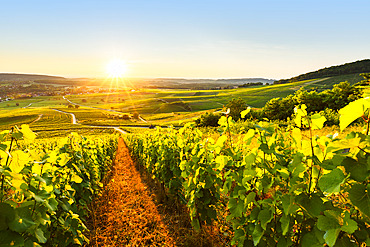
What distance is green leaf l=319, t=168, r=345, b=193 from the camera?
4.10 feet

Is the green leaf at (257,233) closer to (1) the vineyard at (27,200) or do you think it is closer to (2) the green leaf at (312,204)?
(2) the green leaf at (312,204)

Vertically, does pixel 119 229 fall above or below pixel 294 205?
below

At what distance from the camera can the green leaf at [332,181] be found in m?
1.25

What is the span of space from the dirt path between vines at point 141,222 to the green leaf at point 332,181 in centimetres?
355

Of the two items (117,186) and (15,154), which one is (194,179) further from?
(117,186)

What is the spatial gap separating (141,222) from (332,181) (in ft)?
18.0

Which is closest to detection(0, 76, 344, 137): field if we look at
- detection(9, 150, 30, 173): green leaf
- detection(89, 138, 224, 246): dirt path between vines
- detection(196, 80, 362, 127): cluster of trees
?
detection(196, 80, 362, 127): cluster of trees

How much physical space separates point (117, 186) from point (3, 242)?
7.54m

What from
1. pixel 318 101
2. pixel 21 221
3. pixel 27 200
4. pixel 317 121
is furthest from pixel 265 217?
pixel 318 101

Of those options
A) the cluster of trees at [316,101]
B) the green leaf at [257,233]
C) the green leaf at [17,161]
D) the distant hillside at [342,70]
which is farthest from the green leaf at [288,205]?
the distant hillside at [342,70]

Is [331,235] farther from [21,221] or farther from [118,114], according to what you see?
[118,114]

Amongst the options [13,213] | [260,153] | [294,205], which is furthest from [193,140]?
[13,213]

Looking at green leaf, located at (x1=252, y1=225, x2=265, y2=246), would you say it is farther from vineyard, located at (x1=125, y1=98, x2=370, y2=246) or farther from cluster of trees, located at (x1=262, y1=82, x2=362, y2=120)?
cluster of trees, located at (x1=262, y1=82, x2=362, y2=120)

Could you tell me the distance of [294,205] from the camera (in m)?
1.89
